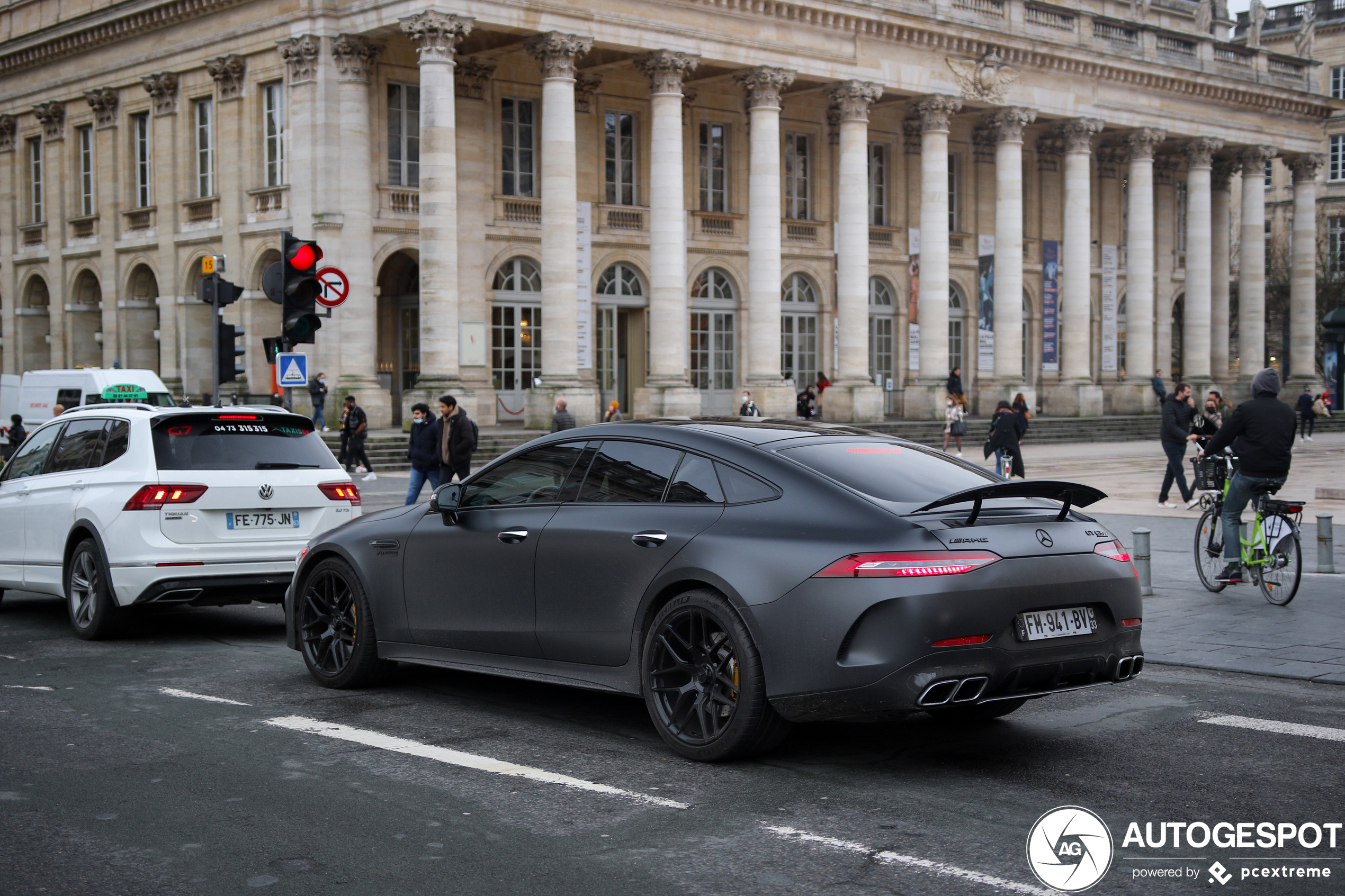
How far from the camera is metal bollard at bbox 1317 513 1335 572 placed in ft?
45.1

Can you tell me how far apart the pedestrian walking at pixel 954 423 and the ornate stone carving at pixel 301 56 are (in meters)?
17.9

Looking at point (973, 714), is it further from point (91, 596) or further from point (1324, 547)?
point (1324, 547)

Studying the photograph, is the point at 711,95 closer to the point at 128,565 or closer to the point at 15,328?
the point at 15,328

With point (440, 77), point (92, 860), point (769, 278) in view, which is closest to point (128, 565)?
point (92, 860)

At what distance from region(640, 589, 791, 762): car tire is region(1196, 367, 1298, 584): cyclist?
710 cm

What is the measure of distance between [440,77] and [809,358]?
57.7 feet

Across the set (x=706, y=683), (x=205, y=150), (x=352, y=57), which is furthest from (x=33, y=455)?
(x=205, y=150)

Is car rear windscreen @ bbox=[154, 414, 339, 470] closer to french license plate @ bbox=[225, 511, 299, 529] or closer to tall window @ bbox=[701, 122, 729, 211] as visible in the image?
french license plate @ bbox=[225, 511, 299, 529]

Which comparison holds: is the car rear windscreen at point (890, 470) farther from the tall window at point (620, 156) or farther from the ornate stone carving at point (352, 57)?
the tall window at point (620, 156)

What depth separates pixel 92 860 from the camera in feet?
16.8

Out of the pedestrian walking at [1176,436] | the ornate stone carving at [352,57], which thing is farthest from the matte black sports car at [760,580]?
the ornate stone carving at [352,57]

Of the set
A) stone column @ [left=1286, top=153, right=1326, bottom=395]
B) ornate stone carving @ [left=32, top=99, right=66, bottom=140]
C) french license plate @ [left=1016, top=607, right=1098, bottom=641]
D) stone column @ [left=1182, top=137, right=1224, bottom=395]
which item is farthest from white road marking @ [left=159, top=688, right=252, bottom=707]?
stone column @ [left=1286, top=153, right=1326, bottom=395]

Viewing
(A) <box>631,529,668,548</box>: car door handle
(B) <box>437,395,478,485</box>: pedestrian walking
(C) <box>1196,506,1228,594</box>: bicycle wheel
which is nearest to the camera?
(A) <box>631,529,668,548</box>: car door handle

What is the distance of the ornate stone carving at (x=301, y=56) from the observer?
34.7 m
